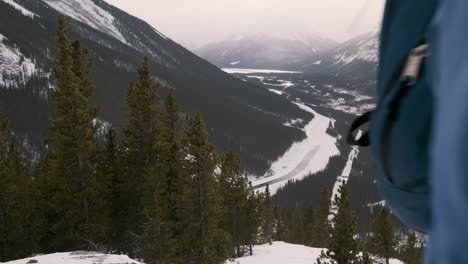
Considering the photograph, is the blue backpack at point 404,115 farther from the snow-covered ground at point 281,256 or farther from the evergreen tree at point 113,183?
the snow-covered ground at point 281,256

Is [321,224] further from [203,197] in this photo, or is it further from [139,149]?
[139,149]

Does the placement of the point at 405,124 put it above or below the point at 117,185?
below

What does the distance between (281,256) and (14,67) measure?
136902 mm

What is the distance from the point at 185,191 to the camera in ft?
64.8

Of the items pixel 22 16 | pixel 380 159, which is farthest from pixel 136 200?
pixel 22 16

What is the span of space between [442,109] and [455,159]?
0.27 feet

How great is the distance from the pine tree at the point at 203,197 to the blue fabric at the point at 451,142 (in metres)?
19.1

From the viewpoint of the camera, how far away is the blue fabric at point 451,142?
52 centimetres

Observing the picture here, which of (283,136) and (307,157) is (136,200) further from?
(283,136)

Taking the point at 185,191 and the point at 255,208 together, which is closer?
the point at 185,191

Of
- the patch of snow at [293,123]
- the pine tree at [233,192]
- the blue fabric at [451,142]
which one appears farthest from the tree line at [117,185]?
the patch of snow at [293,123]

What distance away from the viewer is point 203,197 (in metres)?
21.4

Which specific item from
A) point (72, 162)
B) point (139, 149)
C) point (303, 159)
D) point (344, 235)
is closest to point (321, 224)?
point (344, 235)

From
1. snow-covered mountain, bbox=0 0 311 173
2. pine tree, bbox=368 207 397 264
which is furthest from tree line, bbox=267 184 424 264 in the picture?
snow-covered mountain, bbox=0 0 311 173
